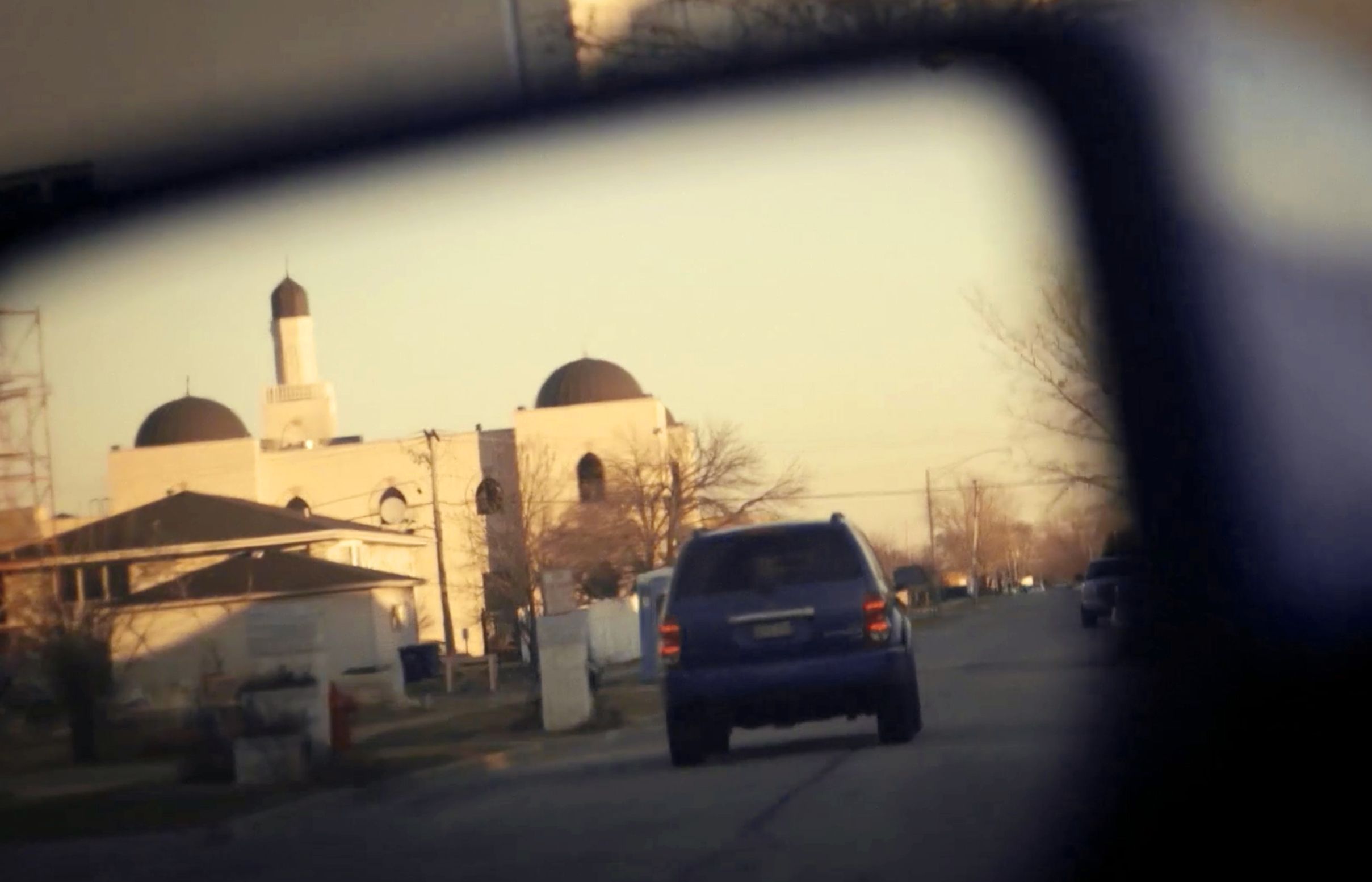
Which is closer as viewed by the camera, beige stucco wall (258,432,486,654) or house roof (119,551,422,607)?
beige stucco wall (258,432,486,654)

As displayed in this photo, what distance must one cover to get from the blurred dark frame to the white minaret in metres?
0.80

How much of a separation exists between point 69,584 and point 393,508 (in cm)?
269

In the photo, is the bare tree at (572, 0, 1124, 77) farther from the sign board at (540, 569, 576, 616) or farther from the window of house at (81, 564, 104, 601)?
the window of house at (81, 564, 104, 601)

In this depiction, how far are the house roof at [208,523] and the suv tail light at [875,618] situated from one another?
2.52 m

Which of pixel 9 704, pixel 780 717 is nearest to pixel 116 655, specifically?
pixel 9 704

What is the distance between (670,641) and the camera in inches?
377

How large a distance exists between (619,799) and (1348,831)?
3.70 metres

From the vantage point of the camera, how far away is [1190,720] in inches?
400

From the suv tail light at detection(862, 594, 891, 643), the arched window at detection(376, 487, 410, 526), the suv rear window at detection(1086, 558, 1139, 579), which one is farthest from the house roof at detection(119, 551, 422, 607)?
→ the suv rear window at detection(1086, 558, 1139, 579)

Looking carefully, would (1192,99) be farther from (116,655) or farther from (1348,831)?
(116,655)

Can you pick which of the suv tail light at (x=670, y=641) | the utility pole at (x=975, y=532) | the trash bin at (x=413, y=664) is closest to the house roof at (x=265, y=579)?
the trash bin at (x=413, y=664)

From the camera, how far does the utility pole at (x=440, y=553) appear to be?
30.8 ft

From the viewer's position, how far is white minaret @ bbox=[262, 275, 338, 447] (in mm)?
8664

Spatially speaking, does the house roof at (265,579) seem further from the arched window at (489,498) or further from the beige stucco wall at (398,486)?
the arched window at (489,498)
